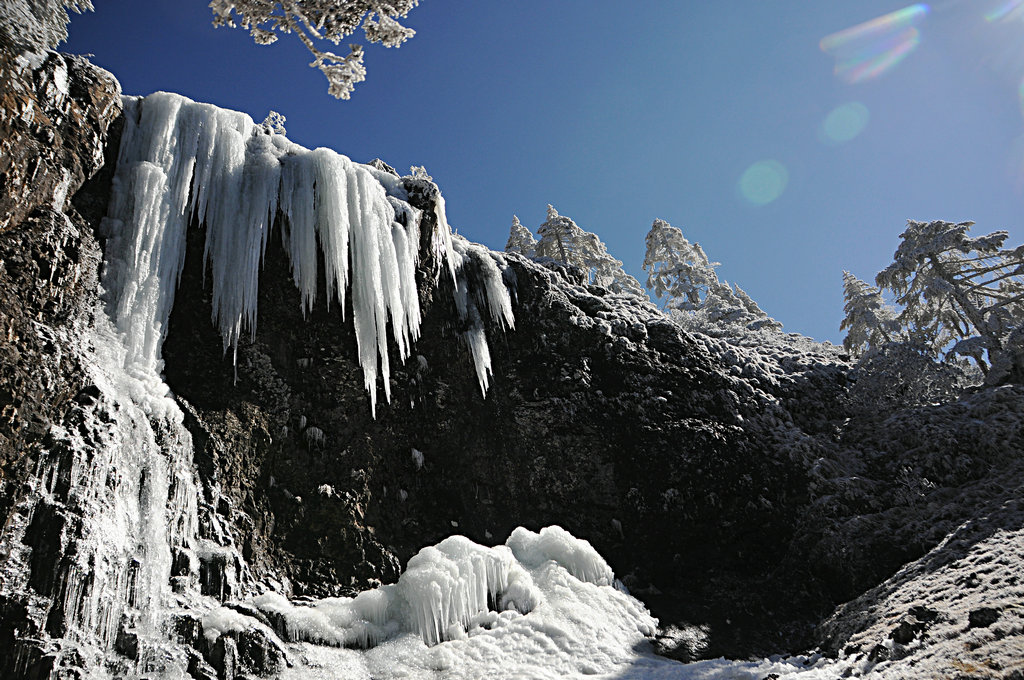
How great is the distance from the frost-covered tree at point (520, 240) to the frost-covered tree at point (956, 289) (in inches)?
852

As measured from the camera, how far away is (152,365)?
9.69m

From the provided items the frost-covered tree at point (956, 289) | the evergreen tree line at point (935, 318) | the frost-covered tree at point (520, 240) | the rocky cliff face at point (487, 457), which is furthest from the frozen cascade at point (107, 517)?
the frost-covered tree at point (520, 240)

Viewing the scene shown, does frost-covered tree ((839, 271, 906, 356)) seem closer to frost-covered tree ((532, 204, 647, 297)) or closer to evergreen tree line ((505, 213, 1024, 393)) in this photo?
evergreen tree line ((505, 213, 1024, 393))

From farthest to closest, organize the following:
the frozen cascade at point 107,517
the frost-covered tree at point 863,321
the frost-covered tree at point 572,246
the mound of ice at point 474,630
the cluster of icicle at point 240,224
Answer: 1. the frost-covered tree at point 572,246
2. the frost-covered tree at point 863,321
3. the cluster of icicle at point 240,224
4. the mound of ice at point 474,630
5. the frozen cascade at point 107,517

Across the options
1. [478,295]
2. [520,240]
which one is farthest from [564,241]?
[478,295]

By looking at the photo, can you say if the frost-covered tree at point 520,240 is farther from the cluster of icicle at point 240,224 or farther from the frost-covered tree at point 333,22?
the frost-covered tree at point 333,22

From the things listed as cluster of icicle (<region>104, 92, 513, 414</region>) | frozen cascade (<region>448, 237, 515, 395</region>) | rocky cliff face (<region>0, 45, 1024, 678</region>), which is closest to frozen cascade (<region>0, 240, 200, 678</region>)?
rocky cliff face (<region>0, 45, 1024, 678</region>)

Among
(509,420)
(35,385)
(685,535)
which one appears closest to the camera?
(35,385)

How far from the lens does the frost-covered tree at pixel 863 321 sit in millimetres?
23508

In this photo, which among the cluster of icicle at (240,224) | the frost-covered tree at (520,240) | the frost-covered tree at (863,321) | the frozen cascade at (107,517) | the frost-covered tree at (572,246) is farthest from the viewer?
the frost-covered tree at (520,240)

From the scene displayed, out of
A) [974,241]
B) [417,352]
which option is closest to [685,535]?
[417,352]

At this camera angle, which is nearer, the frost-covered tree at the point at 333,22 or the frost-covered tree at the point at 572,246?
the frost-covered tree at the point at 333,22

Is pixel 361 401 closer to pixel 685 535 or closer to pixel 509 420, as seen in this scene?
pixel 509 420

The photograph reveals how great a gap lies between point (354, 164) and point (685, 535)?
1116cm
